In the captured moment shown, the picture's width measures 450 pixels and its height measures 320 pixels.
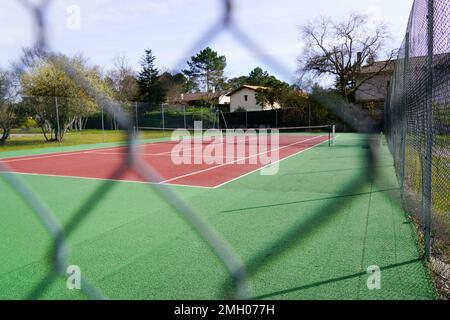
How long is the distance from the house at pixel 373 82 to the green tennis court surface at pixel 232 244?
2.60 meters

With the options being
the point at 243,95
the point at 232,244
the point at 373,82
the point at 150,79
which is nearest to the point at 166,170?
the point at 232,244

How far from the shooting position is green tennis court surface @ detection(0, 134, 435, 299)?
7.47 feet

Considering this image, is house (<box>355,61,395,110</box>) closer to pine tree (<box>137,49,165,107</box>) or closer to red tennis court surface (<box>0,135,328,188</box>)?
red tennis court surface (<box>0,135,328,188</box>)

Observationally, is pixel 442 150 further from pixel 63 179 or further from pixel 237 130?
pixel 237 130

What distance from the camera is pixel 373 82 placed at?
12.7 metres

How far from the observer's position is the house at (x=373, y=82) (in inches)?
282

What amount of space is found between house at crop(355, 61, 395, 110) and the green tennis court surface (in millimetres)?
2603

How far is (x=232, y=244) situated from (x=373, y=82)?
37.0 feet

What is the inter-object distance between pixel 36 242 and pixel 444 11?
10.9 feet

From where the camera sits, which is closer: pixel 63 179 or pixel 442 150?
pixel 442 150

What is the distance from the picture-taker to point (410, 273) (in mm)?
2439

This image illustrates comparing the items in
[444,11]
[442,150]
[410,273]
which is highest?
[444,11]
